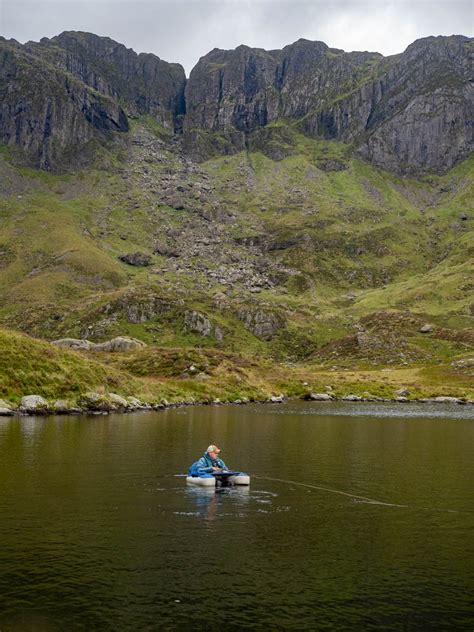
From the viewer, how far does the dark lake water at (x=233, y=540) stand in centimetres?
2125

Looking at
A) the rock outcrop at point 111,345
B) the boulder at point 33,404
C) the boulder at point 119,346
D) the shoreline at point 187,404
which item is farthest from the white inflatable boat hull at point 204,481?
the boulder at point 119,346

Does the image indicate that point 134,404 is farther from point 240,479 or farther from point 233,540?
point 233,540

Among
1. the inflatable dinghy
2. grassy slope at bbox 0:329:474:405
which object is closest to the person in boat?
the inflatable dinghy

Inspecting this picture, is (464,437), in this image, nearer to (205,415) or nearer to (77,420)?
(205,415)

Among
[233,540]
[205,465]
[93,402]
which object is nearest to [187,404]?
[93,402]

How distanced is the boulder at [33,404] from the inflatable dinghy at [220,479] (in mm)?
51221

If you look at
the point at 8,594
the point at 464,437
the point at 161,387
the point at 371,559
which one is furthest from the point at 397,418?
the point at 8,594

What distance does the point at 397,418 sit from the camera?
368ft

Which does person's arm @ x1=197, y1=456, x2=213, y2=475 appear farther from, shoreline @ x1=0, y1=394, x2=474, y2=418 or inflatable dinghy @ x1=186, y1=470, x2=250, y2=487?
shoreline @ x1=0, y1=394, x2=474, y2=418

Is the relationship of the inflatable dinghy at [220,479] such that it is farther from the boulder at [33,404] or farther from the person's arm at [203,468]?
the boulder at [33,404]

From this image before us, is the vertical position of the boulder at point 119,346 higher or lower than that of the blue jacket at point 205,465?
higher

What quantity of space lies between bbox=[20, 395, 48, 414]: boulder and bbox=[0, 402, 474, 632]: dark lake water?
25756mm

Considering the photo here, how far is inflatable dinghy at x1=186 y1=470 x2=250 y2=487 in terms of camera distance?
44.0 m

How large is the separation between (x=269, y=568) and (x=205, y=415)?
79.5 metres
